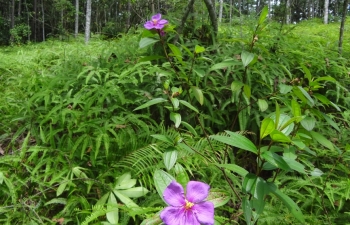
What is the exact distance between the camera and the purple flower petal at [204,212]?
67 centimetres

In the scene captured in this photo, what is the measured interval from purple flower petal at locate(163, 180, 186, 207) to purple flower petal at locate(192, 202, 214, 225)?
4 cm

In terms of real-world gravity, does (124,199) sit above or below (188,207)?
below

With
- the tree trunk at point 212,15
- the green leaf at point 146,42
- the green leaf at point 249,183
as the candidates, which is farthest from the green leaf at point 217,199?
the tree trunk at point 212,15

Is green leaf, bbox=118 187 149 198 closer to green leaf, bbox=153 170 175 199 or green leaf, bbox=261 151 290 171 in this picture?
green leaf, bbox=153 170 175 199

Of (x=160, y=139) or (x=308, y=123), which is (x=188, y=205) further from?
(x=308, y=123)

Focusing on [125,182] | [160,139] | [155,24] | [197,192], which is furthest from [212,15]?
[197,192]

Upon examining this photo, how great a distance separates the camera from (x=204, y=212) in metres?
0.69

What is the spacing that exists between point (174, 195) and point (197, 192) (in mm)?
61

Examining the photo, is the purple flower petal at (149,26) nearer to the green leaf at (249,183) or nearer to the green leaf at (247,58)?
the green leaf at (247,58)

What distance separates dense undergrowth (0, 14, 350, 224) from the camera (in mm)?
1171

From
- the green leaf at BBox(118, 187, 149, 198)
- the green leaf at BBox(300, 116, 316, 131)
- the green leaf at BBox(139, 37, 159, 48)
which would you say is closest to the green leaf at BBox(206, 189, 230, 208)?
the green leaf at BBox(300, 116, 316, 131)

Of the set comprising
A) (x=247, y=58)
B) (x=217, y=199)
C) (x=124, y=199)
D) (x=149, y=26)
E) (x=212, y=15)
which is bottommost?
(x=124, y=199)

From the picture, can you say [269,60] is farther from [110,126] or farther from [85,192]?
[85,192]

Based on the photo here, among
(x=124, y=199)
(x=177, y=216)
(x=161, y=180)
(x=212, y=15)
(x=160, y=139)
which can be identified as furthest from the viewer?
(x=212, y=15)
